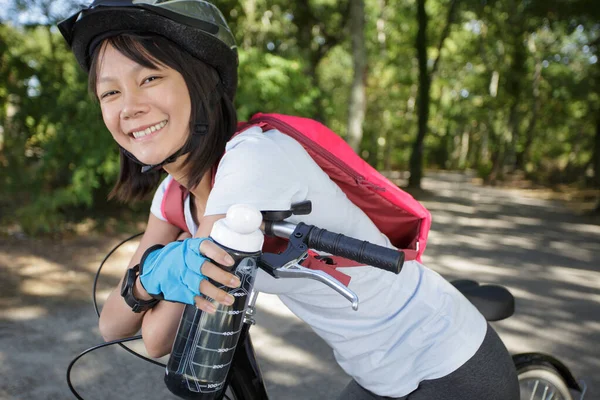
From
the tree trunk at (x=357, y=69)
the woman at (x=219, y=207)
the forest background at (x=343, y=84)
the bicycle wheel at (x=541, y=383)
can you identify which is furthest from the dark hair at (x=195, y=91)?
the tree trunk at (x=357, y=69)

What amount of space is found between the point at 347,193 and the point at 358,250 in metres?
0.46

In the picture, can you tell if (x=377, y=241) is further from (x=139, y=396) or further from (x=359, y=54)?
(x=359, y=54)

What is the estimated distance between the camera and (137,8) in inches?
55.9

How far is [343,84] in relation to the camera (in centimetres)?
2905

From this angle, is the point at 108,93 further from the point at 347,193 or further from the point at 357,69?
the point at 357,69

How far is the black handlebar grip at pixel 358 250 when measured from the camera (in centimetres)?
114

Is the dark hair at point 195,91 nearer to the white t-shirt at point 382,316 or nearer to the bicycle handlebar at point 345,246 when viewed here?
the white t-shirt at point 382,316

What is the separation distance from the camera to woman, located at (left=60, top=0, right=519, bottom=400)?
49.3 inches

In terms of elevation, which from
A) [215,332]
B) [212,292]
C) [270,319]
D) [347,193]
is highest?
[347,193]

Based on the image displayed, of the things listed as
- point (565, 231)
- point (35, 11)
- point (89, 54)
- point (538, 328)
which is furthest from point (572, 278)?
point (35, 11)

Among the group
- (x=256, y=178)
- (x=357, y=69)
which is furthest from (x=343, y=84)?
(x=256, y=178)

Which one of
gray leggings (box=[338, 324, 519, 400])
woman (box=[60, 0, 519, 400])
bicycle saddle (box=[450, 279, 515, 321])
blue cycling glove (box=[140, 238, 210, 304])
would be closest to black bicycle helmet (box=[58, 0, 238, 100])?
woman (box=[60, 0, 519, 400])

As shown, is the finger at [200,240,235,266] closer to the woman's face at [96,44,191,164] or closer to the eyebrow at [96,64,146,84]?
the woman's face at [96,44,191,164]

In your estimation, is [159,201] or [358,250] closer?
[358,250]
